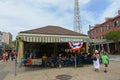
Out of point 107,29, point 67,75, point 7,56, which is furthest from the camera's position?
point 107,29

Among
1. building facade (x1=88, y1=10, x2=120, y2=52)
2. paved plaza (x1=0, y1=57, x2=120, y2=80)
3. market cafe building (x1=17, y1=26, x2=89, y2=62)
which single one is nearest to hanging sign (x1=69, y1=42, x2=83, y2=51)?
market cafe building (x1=17, y1=26, x2=89, y2=62)

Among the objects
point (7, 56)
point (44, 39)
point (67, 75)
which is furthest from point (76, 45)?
point (7, 56)

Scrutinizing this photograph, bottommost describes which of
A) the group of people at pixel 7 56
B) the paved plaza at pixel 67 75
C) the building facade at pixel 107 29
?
the paved plaza at pixel 67 75

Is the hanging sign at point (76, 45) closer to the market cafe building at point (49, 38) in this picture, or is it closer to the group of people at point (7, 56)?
the market cafe building at point (49, 38)

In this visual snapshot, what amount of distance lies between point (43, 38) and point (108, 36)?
109 feet

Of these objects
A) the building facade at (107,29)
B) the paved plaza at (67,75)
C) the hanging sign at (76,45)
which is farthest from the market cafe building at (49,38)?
the building facade at (107,29)

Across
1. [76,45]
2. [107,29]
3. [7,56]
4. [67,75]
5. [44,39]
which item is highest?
[107,29]

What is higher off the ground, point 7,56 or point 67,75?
point 7,56

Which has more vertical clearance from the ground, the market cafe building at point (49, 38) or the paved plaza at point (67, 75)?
the market cafe building at point (49, 38)

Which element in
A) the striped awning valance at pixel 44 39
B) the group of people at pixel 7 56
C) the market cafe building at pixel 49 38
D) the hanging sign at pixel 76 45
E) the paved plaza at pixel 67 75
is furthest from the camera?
the group of people at pixel 7 56

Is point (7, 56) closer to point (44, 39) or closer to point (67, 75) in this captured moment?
point (44, 39)

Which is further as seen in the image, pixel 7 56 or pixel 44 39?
pixel 7 56

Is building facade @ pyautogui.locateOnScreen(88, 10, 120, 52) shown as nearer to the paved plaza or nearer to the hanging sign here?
the hanging sign

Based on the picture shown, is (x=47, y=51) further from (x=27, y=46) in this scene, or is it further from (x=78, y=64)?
(x=78, y=64)
